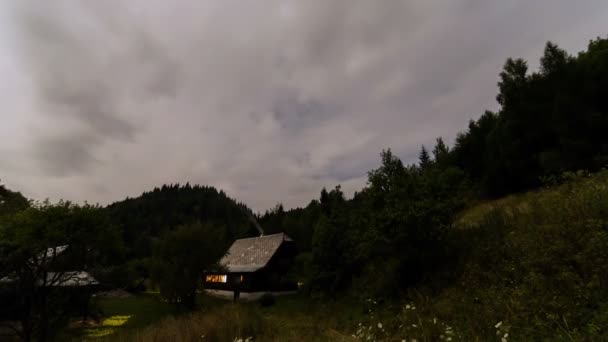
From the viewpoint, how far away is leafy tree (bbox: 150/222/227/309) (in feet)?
74.8

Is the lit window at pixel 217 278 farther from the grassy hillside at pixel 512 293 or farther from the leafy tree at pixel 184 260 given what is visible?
the grassy hillside at pixel 512 293

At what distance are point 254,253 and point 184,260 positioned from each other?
41.9 ft

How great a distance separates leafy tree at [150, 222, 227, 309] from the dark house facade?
16.3 feet

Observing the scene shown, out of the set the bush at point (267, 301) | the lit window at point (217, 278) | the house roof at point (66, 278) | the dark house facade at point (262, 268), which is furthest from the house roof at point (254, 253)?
the house roof at point (66, 278)

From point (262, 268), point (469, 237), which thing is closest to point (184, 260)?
point (262, 268)

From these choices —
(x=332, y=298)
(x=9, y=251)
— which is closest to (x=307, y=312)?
(x=332, y=298)

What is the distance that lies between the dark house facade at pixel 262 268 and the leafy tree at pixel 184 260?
4964mm

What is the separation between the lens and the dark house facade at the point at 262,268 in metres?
31.6

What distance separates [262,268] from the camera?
31.2 meters

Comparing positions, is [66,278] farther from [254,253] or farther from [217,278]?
[217,278]

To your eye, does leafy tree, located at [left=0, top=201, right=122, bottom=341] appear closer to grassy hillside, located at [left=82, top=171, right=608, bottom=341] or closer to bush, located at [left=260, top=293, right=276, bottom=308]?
grassy hillside, located at [left=82, top=171, right=608, bottom=341]

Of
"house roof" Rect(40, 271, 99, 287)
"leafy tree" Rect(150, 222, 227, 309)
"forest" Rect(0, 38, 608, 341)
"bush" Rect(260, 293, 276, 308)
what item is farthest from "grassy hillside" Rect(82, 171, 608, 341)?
"bush" Rect(260, 293, 276, 308)

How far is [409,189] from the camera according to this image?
14.3 m

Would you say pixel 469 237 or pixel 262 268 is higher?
pixel 469 237
